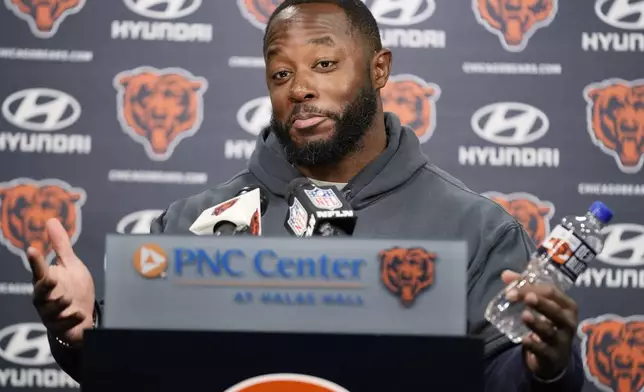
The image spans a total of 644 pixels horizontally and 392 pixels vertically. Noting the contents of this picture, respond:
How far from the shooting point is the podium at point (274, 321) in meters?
1.06

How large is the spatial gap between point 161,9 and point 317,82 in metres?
1.35

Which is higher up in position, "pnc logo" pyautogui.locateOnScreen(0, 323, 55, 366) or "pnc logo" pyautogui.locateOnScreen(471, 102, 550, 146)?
"pnc logo" pyautogui.locateOnScreen(471, 102, 550, 146)

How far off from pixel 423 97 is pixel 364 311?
2.06 meters

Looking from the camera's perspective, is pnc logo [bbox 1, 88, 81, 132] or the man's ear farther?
pnc logo [bbox 1, 88, 81, 132]

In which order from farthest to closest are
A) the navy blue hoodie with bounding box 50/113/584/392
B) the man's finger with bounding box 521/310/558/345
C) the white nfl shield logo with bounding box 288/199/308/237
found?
the navy blue hoodie with bounding box 50/113/584/392 < the white nfl shield logo with bounding box 288/199/308/237 < the man's finger with bounding box 521/310/558/345

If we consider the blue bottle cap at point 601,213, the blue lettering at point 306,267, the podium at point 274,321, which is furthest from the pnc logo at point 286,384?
the blue bottle cap at point 601,213

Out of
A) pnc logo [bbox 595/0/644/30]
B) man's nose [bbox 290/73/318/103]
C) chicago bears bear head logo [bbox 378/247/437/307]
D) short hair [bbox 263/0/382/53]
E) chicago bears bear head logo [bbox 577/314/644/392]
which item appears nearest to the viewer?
chicago bears bear head logo [bbox 378/247/437/307]

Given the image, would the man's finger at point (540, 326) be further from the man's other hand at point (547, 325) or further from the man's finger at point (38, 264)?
the man's finger at point (38, 264)

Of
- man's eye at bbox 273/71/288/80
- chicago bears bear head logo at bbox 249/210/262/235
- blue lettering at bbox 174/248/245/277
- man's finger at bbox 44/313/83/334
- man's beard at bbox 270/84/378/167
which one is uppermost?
man's eye at bbox 273/71/288/80

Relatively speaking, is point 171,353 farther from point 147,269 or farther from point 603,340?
point 603,340

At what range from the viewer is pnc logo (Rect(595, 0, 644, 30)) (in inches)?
122

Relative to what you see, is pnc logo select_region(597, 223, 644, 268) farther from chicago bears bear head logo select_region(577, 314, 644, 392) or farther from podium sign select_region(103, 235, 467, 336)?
podium sign select_region(103, 235, 467, 336)

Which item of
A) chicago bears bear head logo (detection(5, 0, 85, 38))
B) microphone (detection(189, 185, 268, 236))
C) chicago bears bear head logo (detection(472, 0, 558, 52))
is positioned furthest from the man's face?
chicago bears bear head logo (detection(5, 0, 85, 38))

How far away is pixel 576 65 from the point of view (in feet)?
10.1
